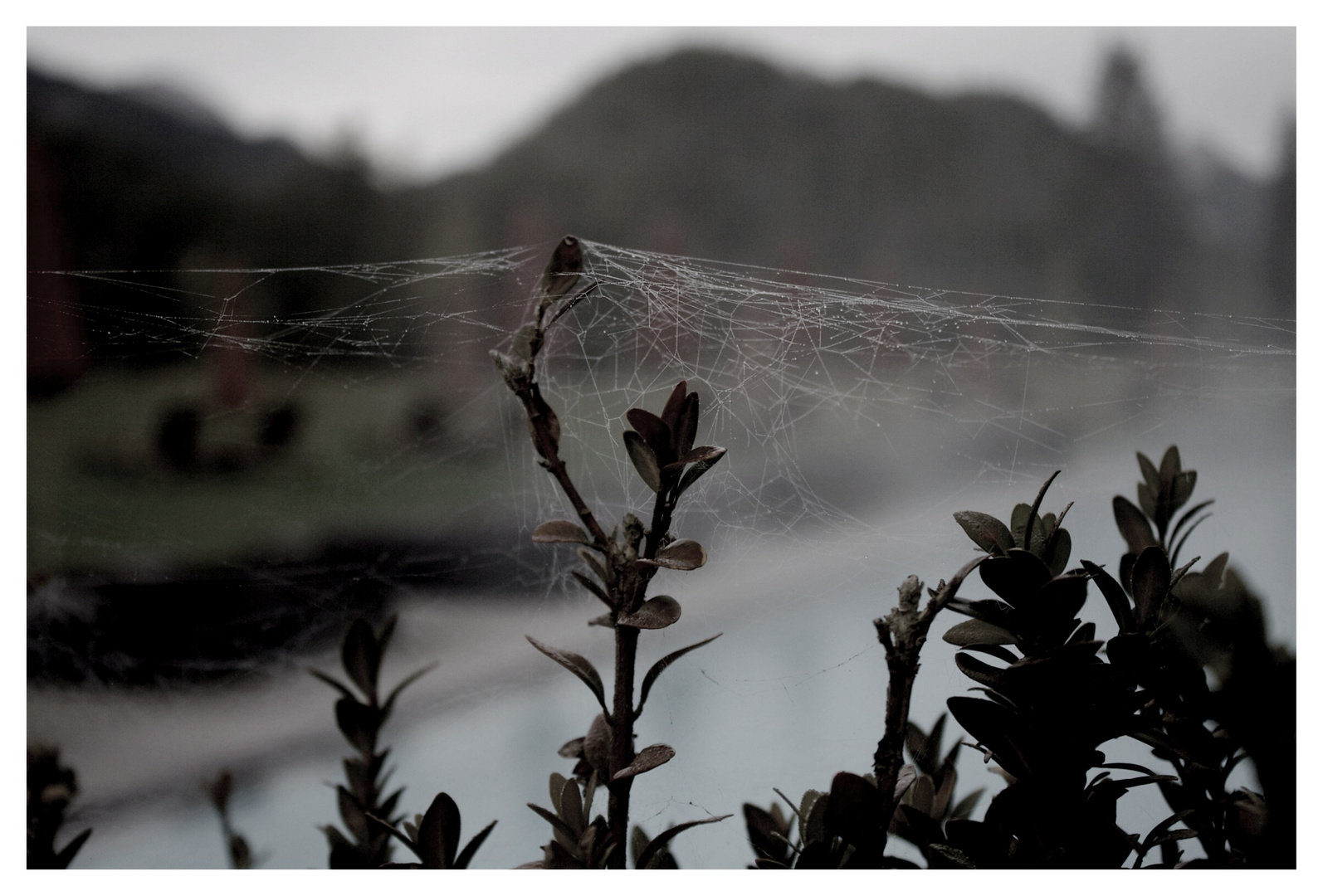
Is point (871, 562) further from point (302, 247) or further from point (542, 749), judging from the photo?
point (302, 247)

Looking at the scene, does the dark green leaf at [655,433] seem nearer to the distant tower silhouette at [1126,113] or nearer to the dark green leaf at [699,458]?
the dark green leaf at [699,458]

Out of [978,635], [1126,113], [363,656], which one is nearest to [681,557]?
[978,635]

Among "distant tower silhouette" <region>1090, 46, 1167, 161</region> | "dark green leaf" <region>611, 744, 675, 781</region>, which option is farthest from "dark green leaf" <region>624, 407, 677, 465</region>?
"distant tower silhouette" <region>1090, 46, 1167, 161</region>

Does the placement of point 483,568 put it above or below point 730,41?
below

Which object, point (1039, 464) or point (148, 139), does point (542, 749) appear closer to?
point (1039, 464)

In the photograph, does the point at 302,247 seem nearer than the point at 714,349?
No

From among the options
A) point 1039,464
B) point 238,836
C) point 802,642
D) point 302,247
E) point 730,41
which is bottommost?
point 238,836

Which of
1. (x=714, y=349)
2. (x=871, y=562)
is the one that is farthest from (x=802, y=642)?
(x=714, y=349)
